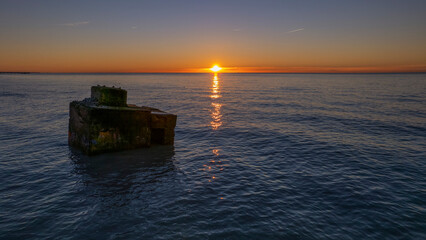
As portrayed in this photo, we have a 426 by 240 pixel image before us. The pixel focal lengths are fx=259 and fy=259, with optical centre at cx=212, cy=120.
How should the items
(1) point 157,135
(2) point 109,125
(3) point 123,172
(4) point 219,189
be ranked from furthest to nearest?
(1) point 157,135 < (2) point 109,125 < (3) point 123,172 < (4) point 219,189

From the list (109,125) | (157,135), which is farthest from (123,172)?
(157,135)

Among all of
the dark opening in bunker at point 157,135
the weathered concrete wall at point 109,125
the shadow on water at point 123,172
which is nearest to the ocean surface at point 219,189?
the shadow on water at point 123,172

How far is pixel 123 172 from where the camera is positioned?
9812 mm

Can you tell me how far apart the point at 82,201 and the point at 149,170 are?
2905 mm

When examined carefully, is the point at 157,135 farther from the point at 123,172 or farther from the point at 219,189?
the point at 219,189

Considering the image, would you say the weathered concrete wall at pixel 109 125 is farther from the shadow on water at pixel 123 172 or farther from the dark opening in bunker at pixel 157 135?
the shadow on water at pixel 123 172

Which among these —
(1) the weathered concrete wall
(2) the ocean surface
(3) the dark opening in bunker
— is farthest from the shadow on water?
(3) the dark opening in bunker

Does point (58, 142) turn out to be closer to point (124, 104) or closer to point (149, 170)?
point (124, 104)

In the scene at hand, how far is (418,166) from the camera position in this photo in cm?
1102

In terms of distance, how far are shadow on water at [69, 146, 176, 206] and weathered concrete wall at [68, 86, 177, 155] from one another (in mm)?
425

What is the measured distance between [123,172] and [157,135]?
13.6 feet

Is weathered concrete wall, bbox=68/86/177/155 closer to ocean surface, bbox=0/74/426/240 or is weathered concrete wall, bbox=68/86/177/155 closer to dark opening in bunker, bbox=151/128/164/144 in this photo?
dark opening in bunker, bbox=151/128/164/144

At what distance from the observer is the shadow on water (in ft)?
27.1

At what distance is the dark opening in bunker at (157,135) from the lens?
13.6 meters
